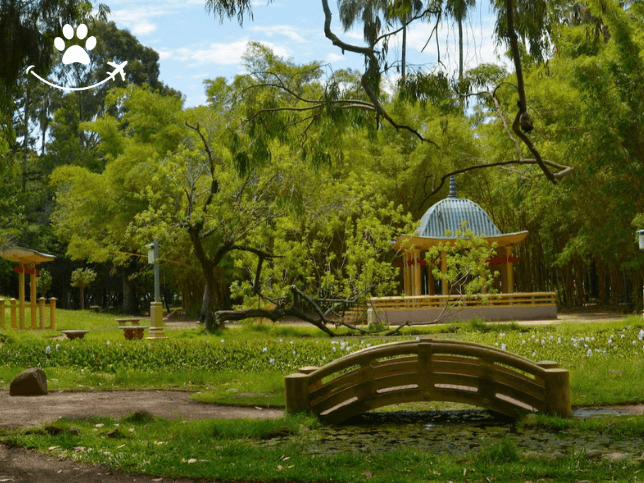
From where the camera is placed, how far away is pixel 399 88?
23.8ft

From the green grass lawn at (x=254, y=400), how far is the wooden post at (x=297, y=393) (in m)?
0.23

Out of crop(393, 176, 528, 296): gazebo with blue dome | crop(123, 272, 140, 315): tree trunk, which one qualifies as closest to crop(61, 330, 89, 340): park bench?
crop(393, 176, 528, 296): gazebo with blue dome

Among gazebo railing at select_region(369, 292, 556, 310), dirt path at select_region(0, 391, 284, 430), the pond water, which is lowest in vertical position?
the pond water

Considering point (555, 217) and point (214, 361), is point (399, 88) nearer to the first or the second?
point (214, 361)

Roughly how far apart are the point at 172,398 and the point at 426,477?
15.4 feet

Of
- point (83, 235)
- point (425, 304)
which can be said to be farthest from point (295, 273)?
point (83, 235)

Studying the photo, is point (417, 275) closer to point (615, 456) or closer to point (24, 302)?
point (24, 302)

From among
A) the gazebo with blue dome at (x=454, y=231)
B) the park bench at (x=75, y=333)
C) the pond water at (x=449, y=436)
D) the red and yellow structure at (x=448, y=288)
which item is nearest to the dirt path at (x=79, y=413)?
the pond water at (x=449, y=436)

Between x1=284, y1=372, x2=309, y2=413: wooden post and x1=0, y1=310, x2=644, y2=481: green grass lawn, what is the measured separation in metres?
0.23

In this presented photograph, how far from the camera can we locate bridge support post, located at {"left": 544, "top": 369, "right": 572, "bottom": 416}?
6.83m

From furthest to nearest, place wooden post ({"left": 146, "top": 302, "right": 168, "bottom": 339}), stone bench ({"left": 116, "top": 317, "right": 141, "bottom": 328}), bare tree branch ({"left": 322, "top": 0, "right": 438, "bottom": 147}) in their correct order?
stone bench ({"left": 116, "top": 317, "right": 141, "bottom": 328}) < wooden post ({"left": 146, "top": 302, "right": 168, "bottom": 339}) < bare tree branch ({"left": 322, "top": 0, "right": 438, "bottom": 147})

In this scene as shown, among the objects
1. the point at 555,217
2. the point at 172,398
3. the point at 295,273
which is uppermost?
the point at 555,217

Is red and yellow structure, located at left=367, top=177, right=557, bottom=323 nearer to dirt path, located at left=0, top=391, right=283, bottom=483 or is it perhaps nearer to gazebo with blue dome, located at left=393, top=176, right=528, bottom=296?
gazebo with blue dome, located at left=393, top=176, right=528, bottom=296

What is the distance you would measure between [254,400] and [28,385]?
2.93 m
